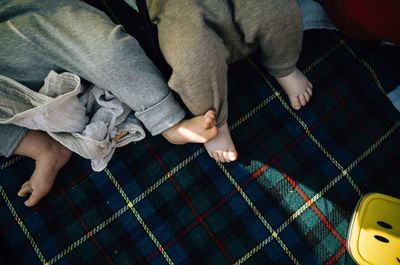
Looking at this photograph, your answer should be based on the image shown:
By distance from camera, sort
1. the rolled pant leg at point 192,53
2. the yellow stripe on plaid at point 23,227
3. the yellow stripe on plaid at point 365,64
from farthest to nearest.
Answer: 1. the yellow stripe on plaid at point 365,64
2. the yellow stripe on plaid at point 23,227
3. the rolled pant leg at point 192,53

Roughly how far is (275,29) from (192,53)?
0.64 ft

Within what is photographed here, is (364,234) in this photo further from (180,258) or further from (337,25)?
(337,25)

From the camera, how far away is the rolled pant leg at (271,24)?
2.82 ft

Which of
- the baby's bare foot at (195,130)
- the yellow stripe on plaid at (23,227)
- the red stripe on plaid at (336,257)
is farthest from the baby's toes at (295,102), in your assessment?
the yellow stripe on plaid at (23,227)

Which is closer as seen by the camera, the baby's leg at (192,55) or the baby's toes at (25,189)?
the baby's leg at (192,55)

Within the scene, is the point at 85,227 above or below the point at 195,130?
below

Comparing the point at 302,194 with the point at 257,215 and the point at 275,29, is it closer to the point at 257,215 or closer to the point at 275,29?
the point at 257,215

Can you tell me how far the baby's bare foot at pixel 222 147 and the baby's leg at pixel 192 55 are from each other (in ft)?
0.30

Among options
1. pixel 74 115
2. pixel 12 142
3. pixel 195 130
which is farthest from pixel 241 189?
pixel 12 142

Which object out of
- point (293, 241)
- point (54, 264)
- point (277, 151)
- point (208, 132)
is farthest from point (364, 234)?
point (54, 264)

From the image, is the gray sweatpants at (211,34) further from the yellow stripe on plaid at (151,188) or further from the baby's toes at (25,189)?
the baby's toes at (25,189)

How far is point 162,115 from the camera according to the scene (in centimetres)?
90

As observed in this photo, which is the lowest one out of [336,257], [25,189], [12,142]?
[336,257]

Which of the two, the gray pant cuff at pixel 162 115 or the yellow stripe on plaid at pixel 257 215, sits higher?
the gray pant cuff at pixel 162 115
